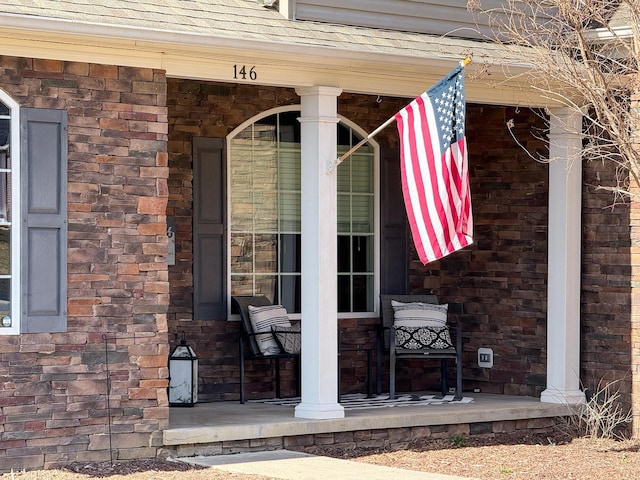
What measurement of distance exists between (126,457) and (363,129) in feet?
14.4

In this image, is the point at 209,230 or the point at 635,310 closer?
the point at 635,310

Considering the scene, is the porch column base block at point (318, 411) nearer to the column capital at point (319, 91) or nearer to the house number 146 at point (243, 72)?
the column capital at point (319, 91)

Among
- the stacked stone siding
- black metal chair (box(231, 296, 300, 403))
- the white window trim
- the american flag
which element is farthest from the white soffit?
black metal chair (box(231, 296, 300, 403))

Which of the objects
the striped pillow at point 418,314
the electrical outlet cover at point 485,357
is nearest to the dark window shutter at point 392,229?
the striped pillow at point 418,314

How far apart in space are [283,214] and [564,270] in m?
2.56

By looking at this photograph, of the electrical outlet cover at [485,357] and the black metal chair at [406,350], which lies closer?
the black metal chair at [406,350]

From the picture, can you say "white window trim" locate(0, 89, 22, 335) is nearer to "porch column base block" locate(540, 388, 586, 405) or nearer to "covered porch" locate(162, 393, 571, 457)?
"covered porch" locate(162, 393, 571, 457)

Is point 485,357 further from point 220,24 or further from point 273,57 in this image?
point 220,24

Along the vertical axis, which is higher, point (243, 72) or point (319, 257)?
point (243, 72)

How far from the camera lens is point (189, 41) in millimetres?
8188

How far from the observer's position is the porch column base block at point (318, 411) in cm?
923

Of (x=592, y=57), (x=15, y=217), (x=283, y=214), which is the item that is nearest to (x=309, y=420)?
(x=283, y=214)

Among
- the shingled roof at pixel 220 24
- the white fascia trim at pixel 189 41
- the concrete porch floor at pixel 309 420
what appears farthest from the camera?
the concrete porch floor at pixel 309 420

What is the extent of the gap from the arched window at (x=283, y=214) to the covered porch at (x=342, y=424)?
1285 millimetres
